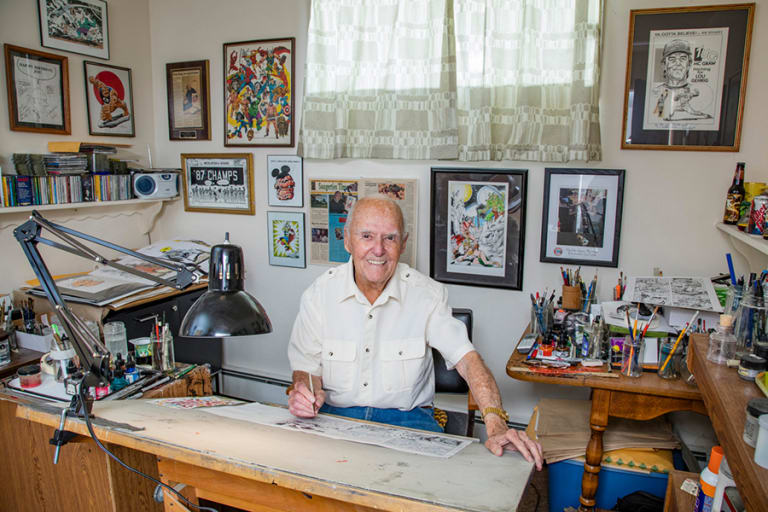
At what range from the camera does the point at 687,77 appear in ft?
7.24

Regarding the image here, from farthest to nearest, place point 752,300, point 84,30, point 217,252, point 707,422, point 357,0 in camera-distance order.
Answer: point 84,30
point 357,0
point 707,422
point 752,300
point 217,252

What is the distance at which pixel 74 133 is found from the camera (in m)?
2.93

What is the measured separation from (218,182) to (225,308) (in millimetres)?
2288

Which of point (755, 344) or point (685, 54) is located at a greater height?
point (685, 54)

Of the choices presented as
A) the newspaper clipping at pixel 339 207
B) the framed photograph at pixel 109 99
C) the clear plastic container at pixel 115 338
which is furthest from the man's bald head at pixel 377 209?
the framed photograph at pixel 109 99

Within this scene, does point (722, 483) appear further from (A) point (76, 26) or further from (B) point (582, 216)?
(A) point (76, 26)

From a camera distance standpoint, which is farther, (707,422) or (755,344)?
(707,422)

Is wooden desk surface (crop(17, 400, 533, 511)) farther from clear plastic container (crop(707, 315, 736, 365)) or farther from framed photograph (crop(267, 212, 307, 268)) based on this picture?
framed photograph (crop(267, 212, 307, 268))

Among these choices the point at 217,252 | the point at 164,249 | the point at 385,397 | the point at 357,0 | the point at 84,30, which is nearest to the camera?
the point at 217,252

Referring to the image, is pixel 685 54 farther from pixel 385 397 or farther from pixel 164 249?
pixel 164 249

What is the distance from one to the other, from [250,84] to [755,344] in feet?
8.86

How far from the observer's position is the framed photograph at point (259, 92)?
9.75 ft

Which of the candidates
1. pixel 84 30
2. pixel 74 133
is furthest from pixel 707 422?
pixel 84 30

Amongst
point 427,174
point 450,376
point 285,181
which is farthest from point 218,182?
point 450,376
